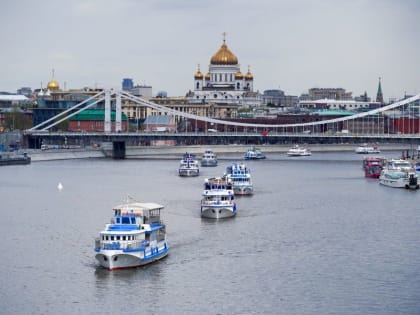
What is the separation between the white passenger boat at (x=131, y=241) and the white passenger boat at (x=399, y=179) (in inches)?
824

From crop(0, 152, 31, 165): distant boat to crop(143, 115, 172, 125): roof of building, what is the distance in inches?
1538

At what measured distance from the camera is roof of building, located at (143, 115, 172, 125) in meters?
107

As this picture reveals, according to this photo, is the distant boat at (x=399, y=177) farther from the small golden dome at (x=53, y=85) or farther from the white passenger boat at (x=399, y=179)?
the small golden dome at (x=53, y=85)

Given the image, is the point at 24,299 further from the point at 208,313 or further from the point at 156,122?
the point at 156,122

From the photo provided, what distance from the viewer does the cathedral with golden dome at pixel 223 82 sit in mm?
128750

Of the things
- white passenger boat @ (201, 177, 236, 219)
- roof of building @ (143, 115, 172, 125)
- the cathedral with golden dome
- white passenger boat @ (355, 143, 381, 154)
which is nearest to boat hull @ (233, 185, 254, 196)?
white passenger boat @ (201, 177, 236, 219)

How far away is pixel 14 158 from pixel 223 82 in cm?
6624

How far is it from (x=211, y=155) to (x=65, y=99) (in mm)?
34238

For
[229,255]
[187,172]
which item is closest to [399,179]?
[187,172]

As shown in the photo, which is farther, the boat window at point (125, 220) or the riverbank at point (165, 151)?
the riverbank at point (165, 151)

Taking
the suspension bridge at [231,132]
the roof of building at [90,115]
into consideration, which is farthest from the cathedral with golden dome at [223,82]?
the roof of building at [90,115]

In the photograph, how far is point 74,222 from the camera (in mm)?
36219

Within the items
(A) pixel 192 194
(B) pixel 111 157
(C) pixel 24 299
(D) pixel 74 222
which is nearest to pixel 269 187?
(A) pixel 192 194

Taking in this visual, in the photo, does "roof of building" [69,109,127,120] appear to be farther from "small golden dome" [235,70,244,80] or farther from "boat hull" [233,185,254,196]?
"boat hull" [233,185,254,196]
